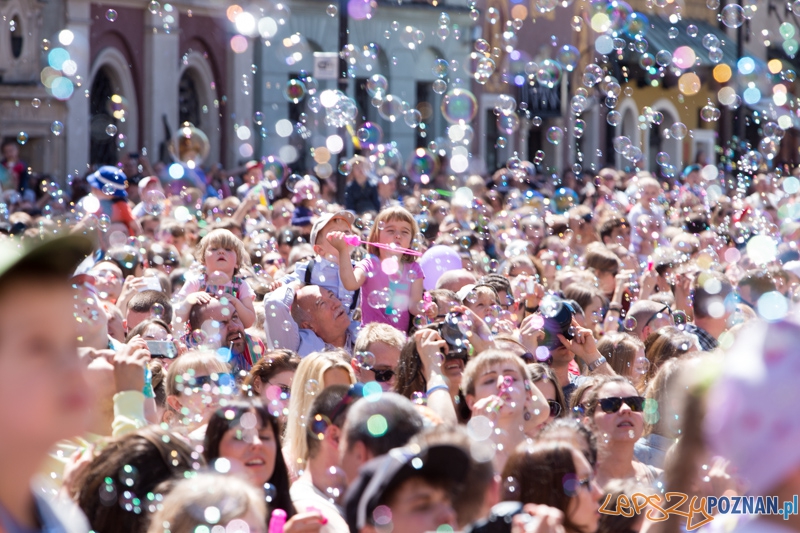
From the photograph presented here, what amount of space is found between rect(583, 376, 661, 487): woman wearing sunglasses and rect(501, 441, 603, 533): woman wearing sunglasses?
69 centimetres

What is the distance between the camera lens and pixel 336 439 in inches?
146

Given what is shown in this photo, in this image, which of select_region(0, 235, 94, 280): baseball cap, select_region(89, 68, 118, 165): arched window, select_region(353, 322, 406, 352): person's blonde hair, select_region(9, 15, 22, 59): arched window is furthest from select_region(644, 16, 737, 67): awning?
select_region(0, 235, 94, 280): baseball cap

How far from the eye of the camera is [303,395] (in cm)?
431

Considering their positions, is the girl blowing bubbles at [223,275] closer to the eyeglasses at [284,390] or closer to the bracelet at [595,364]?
the eyeglasses at [284,390]

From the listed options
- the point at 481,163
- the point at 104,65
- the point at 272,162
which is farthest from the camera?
the point at 481,163

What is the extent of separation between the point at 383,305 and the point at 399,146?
20053mm

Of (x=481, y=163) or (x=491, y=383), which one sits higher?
(x=491, y=383)

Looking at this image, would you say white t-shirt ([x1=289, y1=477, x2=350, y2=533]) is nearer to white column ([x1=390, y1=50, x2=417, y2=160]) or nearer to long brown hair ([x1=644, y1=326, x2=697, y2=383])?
long brown hair ([x1=644, y1=326, x2=697, y2=383])

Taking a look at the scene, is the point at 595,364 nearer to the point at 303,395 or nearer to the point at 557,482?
the point at 303,395

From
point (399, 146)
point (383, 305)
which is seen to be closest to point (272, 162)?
point (383, 305)

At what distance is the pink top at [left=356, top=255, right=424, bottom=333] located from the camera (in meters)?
6.30

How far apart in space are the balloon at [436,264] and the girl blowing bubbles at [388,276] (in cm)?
69

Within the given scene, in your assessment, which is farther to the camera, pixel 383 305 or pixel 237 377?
pixel 383 305

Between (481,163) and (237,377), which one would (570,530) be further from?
(481,163)
